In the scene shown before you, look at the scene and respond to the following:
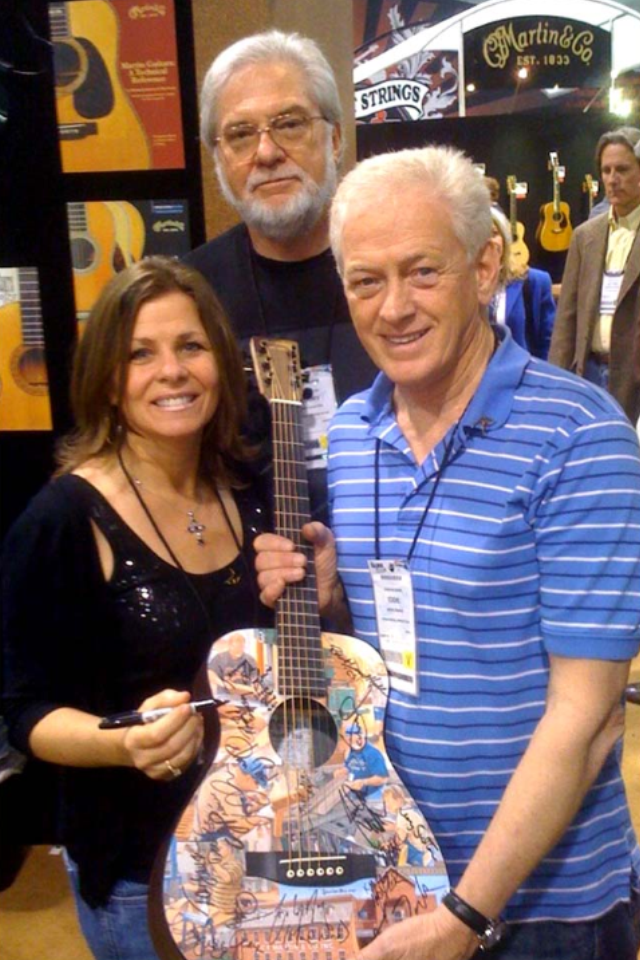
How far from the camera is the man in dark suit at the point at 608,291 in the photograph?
4160 mm

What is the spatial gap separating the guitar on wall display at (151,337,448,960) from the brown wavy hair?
343 millimetres

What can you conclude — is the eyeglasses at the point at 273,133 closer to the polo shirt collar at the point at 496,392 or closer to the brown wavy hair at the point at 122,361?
the brown wavy hair at the point at 122,361

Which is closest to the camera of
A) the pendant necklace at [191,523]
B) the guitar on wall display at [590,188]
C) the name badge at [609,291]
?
the pendant necklace at [191,523]

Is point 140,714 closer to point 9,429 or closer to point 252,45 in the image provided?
point 252,45

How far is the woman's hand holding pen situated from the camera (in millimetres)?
1165

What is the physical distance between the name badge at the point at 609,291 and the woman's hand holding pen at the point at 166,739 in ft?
11.7

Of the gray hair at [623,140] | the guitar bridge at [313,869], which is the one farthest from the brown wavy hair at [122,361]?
the gray hair at [623,140]

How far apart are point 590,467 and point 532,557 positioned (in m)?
0.13

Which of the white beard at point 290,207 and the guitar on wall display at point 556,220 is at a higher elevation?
the guitar on wall display at point 556,220

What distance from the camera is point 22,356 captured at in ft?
8.28

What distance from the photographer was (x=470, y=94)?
7.21 m

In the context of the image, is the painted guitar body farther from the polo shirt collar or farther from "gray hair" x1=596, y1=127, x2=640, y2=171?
"gray hair" x1=596, y1=127, x2=640, y2=171

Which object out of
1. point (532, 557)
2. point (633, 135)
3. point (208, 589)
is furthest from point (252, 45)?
point (633, 135)

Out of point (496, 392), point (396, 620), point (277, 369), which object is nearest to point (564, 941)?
point (396, 620)
